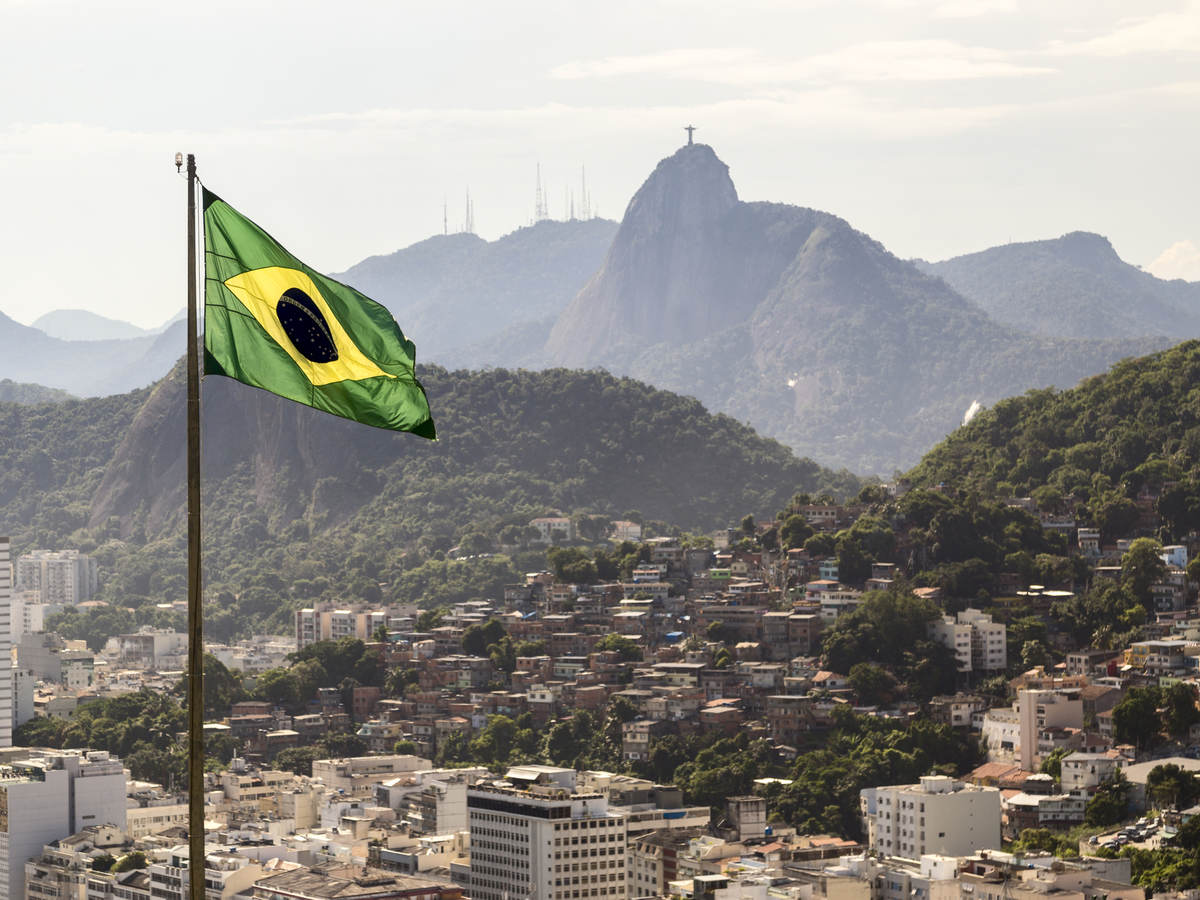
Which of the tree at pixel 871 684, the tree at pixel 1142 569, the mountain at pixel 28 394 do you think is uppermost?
the mountain at pixel 28 394

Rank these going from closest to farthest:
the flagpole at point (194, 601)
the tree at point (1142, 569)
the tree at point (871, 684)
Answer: the flagpole at point (194, 601) < the tree at point (871, 684) < the tree at point (1142, 569)

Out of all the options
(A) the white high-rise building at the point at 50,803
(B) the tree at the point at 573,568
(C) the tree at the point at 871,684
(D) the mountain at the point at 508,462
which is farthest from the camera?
(D) the mountain at the point at 508,462

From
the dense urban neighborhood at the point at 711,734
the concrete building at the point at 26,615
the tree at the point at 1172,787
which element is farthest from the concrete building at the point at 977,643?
the concrete building at the point at 26,615

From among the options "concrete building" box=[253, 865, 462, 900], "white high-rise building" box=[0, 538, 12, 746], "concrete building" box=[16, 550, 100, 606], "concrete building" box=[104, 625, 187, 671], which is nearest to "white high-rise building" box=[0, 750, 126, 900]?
"concrete building" box=[253, 865, 462, 900]

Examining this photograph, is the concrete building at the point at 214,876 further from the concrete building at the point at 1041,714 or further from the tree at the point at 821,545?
the tree at the point at 821,545

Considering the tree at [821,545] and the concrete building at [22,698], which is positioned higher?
the tree at [821,545]

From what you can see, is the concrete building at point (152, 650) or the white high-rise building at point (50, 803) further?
the concrete building at point (152, 650)

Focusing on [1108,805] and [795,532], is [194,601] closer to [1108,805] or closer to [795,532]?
[1108,805]
